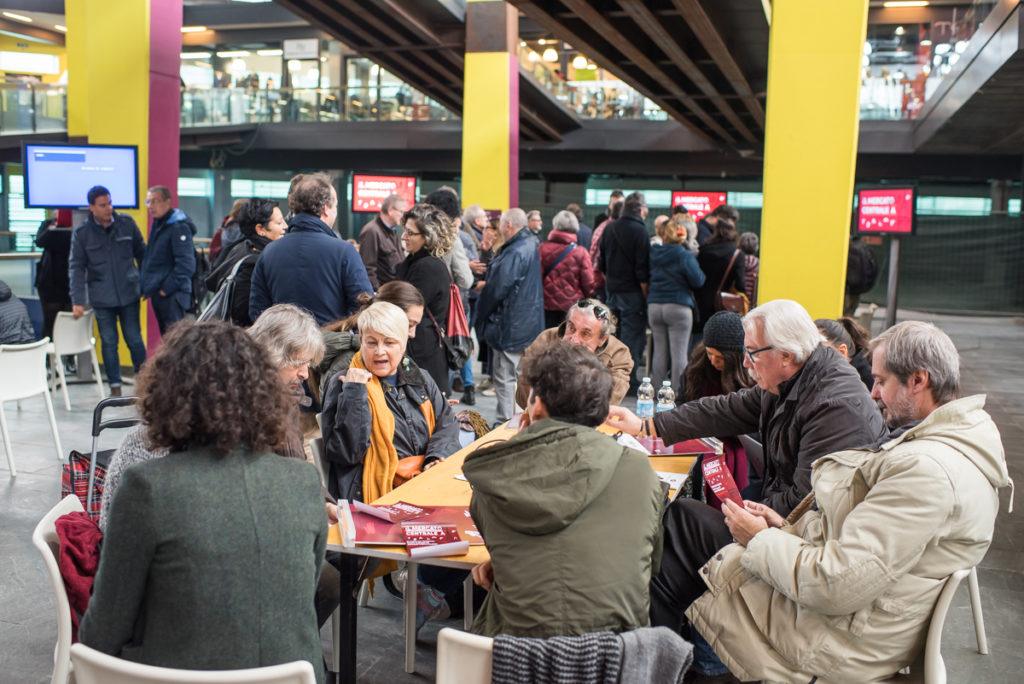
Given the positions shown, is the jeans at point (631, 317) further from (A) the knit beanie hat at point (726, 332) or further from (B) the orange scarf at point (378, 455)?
(B) the orange scarf at point (378, 455)

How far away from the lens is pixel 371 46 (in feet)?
40.0

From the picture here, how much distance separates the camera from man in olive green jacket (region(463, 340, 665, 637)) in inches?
79.5

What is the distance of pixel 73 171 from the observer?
757cm

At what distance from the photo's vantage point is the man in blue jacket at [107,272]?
7.02m

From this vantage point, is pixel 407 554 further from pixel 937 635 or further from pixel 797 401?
pixel 797 401

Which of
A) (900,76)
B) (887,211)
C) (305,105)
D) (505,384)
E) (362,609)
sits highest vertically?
(900,76)

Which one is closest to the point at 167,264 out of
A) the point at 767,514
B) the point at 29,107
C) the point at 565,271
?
the point at 565,271

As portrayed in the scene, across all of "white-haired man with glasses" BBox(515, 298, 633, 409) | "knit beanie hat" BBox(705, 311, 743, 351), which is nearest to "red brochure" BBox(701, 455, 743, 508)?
"knit beanie hat" BBox(705, 311, 743, 351)

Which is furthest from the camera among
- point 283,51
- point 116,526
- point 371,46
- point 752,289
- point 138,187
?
point 283,51

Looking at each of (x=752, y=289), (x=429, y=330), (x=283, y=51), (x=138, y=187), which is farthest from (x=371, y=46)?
(x=283, y=51)

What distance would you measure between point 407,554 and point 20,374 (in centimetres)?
392

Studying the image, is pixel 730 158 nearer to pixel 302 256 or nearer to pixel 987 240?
pixel 987 240

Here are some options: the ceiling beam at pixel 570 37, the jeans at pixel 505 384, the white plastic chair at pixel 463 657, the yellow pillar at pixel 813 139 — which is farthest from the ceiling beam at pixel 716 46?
the white plastic chair at pixel 463 657

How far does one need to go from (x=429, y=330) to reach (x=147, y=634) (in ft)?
10.8
